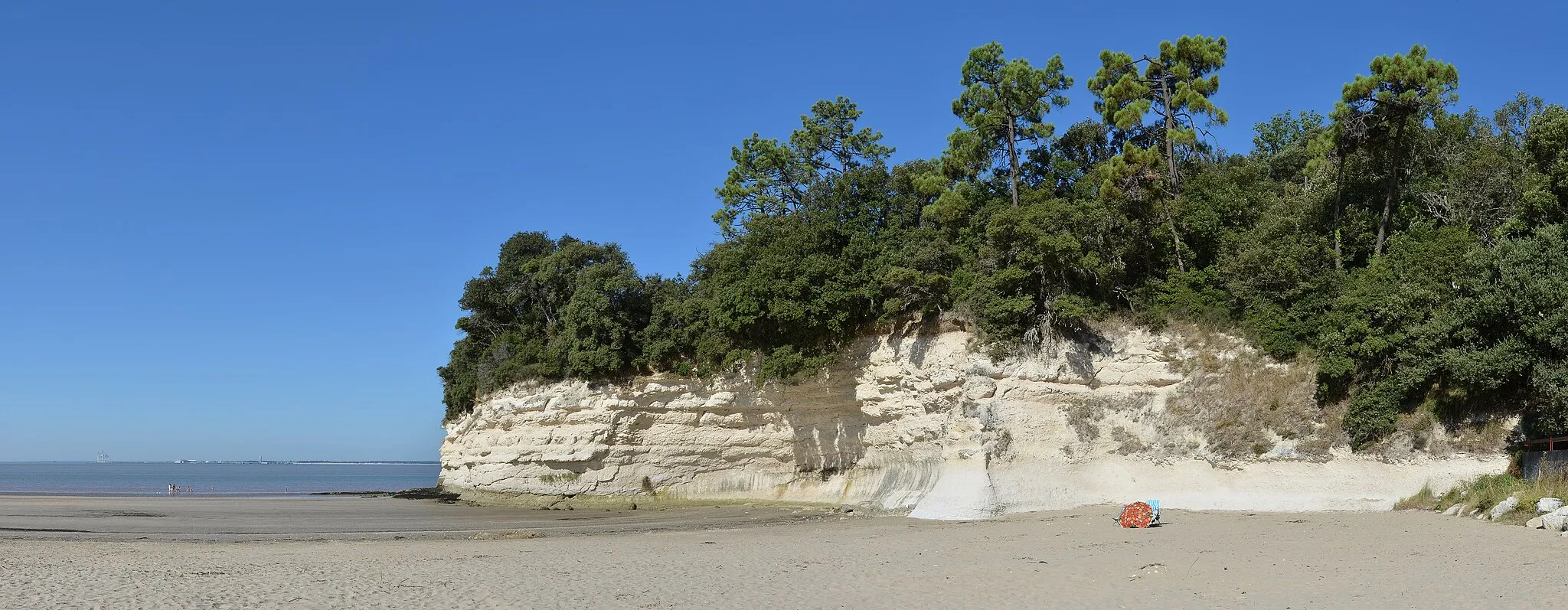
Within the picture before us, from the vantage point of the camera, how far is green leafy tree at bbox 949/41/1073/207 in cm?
3238

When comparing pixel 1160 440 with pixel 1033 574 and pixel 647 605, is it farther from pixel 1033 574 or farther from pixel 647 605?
pixel 647 605

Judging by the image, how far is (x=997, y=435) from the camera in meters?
24.1

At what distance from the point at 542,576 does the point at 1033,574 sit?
7.10 metres

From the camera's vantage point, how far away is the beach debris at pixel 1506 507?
15.7 metres

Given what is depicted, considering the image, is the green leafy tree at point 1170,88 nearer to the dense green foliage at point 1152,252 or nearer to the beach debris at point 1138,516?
the dense green foliage at point 1152,252

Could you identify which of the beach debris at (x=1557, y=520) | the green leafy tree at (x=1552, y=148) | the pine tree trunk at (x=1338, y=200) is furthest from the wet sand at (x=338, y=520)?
the green leafy tree at (x=1552, y=148)

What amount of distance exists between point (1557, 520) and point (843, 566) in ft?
35.5

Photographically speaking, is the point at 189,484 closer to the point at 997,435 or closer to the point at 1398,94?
the point at 997,435

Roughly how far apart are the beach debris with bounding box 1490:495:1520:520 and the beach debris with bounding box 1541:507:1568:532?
5.00 ft

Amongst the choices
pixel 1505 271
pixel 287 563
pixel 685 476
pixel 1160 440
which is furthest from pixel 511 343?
pixel 1505 271

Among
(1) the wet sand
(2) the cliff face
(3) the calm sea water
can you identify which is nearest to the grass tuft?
(2) the cliff face

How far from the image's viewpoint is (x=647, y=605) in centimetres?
1099

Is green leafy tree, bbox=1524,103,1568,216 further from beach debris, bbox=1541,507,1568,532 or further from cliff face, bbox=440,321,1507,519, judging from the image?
beach debris, bbox=1541,507,1568,532

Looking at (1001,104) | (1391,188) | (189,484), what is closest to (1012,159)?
(1001,104)
